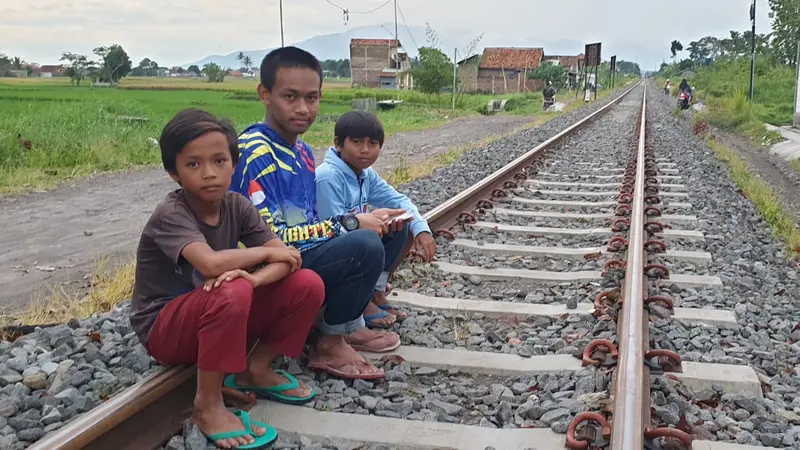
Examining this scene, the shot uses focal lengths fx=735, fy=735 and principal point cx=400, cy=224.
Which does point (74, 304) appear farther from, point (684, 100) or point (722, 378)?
point (684, 100)

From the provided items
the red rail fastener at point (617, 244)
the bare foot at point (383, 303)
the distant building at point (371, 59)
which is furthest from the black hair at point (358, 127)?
the distant building at point (371, 59)

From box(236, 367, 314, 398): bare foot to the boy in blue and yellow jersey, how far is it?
220 millimetres

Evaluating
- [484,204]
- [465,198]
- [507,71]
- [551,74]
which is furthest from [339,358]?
[507,71]

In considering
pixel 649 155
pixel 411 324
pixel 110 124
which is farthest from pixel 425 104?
pixel 411 324

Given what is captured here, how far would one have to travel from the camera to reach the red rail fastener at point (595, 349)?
2.79 m

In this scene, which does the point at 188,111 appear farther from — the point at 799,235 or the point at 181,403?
the point at 799,235

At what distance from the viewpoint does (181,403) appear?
2369 millimetres

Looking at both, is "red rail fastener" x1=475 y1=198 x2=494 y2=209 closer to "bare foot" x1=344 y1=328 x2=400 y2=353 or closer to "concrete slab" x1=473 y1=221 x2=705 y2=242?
"concrete slab" x1=473 y1=221 x2=705 y2=242

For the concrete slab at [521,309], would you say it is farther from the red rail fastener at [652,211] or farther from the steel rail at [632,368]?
the red rail fastener at [652,211]

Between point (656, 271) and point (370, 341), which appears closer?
point (370, 341)

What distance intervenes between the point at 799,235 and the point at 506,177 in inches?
108

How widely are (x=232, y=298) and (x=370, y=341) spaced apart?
38.9 inches

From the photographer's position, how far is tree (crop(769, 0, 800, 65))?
29297 millimetres

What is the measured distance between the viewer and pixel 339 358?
9.05ft
